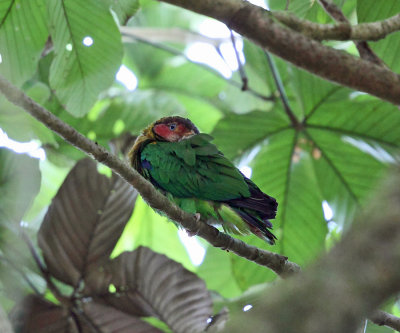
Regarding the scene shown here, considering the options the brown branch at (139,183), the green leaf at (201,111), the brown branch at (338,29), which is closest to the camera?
the brown branch at (139,183)

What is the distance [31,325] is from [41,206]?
1.76 m

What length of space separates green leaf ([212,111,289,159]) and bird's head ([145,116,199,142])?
0.74 ft

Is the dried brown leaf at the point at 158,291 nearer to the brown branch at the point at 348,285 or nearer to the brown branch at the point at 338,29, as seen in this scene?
the brown branch at the point at 338,29

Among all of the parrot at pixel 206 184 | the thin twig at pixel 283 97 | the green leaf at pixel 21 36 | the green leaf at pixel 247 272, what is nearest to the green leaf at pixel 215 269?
the green leaf at pixel 247 272

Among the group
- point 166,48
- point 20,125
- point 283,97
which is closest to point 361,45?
point 283,97

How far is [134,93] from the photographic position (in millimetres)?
3744

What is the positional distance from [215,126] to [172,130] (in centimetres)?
32

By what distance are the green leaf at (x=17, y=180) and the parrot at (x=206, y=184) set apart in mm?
449

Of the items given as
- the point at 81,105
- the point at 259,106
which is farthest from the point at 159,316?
the point at 259,106

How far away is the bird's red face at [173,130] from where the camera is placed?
9.59 ft

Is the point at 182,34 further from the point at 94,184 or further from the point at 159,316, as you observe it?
the point at 159,316

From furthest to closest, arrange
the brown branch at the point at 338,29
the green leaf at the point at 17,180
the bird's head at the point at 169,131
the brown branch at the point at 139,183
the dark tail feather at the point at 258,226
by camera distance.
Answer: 1. the bird's head at the point at 169,131
2. the green leaf at the point at 17,180
3. the dark tail feather at the point at 258,226
4. the brown branch at the point at 338,29
5. the brown branch at the point at 139,183

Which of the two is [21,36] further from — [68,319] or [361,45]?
[361,45]

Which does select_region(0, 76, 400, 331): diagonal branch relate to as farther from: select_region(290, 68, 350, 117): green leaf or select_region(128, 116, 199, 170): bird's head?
select_region(290, 68, 350, 117): green leaf
